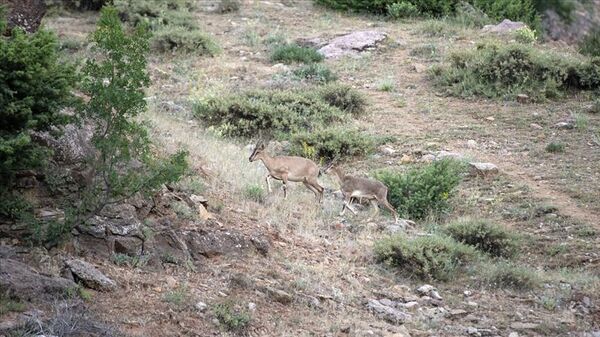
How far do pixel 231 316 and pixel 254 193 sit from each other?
3687 mm

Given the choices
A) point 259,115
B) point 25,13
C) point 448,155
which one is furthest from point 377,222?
point 25,13

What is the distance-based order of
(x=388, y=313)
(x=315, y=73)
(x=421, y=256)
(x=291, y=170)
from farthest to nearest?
(x=315, y=73) < (x=291, y=170) < (x=421, y=256) < (x=388, y=313)

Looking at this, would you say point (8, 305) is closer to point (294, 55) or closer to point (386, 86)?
point (386, 86)

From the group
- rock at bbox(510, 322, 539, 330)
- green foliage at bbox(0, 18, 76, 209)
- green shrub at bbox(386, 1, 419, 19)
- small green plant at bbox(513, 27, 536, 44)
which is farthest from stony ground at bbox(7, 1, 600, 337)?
green shrub at bbox(386, 1, 419, 19)

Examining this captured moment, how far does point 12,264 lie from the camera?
7371mm

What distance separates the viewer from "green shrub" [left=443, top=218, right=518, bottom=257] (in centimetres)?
1077

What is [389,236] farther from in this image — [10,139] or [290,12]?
[290,12]

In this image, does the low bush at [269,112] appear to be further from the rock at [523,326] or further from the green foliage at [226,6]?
the green foliage at [226,6]

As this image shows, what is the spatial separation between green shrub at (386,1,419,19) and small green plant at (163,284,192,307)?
53.2ft

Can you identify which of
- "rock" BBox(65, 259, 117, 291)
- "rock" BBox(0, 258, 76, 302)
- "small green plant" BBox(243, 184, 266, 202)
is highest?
"rock" BBox(0, 258, 76, 302)

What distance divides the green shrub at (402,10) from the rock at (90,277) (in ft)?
54.2

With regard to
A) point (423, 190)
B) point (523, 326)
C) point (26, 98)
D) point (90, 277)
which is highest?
point (26, 98)

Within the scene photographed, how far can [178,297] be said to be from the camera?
25.4 ft

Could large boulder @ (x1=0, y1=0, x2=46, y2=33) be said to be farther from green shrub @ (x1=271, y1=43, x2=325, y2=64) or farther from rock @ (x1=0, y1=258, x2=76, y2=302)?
green shrub @ (x1=271, y1=43, x2=325, y2=64)
